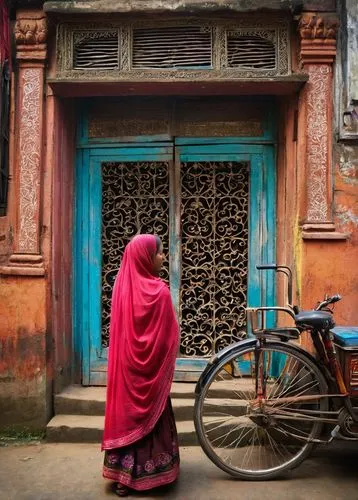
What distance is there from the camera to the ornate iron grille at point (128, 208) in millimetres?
5207

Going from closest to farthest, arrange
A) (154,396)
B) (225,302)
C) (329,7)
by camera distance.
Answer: (154,396), (329,7), (225,302)

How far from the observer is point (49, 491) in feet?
11.7

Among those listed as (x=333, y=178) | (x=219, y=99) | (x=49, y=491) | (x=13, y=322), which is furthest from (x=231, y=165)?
(x=49, y=491)

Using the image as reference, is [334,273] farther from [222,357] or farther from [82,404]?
[82,404]

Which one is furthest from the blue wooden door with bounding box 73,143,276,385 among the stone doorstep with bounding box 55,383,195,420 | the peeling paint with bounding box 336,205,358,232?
the peeling paint with bounding box 336,205,358,232

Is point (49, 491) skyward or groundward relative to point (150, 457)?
groundward

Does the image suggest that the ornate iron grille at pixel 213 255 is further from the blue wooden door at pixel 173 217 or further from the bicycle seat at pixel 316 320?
the bicycle seat at pixel 316 320

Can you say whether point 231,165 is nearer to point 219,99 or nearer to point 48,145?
point 219,99

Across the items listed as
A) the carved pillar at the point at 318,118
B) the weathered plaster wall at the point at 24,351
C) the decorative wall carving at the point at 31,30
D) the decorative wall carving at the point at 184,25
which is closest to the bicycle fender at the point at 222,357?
Result: the carved pillar at the point at 318,118

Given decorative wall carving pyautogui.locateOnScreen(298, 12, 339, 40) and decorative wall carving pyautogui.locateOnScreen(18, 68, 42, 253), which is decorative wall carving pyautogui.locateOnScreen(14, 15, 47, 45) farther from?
decorative wall carving pyautogui.locateOnScreen(298, 12, 339, 40)

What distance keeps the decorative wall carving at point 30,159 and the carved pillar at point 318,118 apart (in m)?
2.27

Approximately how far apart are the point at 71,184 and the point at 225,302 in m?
1.84

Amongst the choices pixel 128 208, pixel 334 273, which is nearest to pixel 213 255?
pixel 128 208

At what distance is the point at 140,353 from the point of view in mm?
Answer: 3494
